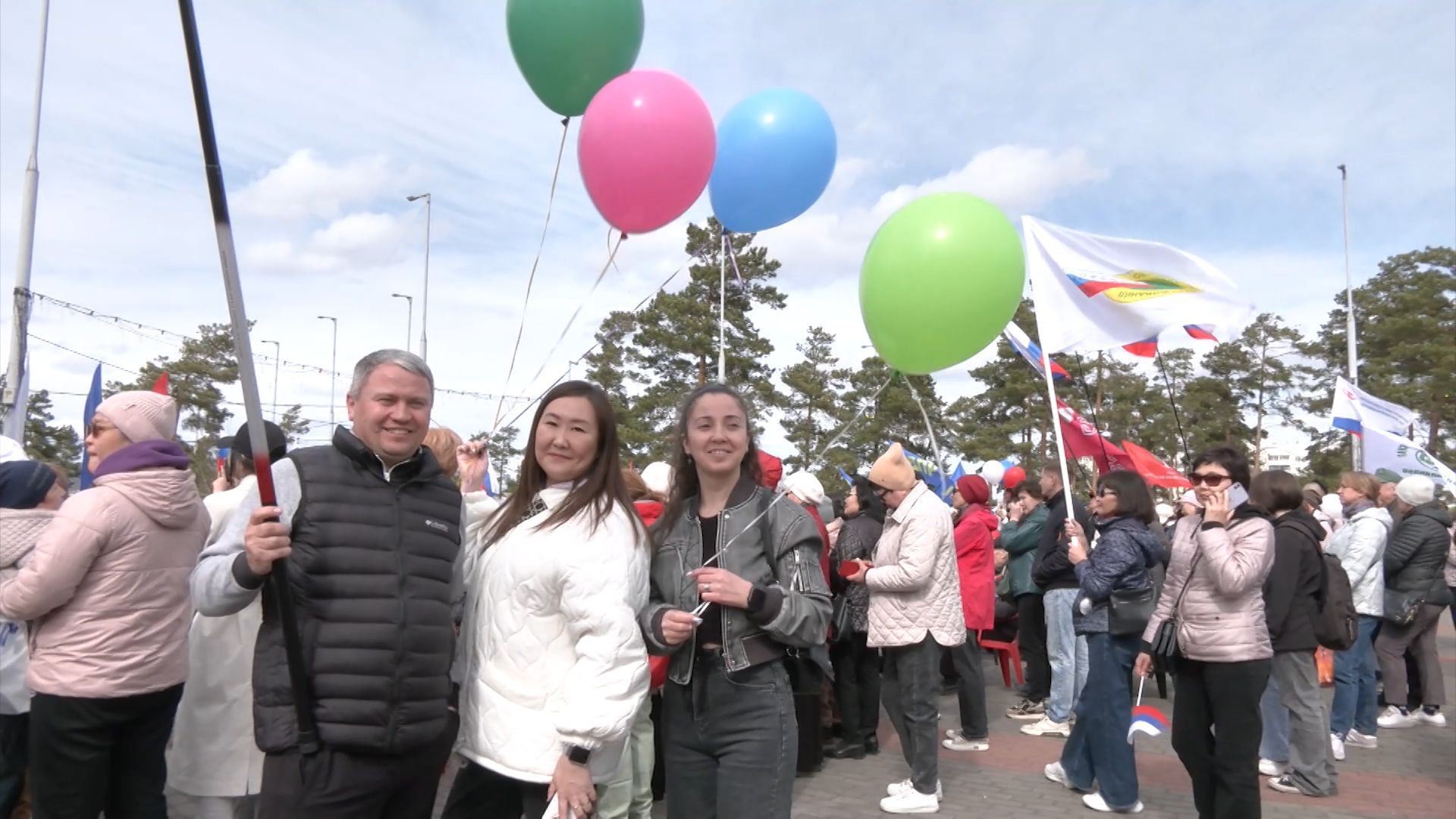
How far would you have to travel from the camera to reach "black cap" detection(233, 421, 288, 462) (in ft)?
11.0

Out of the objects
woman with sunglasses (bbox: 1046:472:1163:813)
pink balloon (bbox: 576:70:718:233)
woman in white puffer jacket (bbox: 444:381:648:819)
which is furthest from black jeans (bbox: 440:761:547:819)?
woman with sunglasses (bbox: 1046:472:1163:813)

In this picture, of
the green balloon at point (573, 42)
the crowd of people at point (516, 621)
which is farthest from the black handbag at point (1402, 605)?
the green balloon at point (573, 42)

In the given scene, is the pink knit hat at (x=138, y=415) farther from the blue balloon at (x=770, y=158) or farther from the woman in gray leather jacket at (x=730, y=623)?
the blue balloon at (x=770, y=158)

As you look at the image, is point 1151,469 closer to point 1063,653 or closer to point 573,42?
point 1063,653

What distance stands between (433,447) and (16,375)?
987cm

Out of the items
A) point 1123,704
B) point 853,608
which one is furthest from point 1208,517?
point 853,608

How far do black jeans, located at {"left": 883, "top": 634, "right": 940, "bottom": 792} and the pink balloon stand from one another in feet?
9.46

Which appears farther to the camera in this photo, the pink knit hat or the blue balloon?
the blue balloon

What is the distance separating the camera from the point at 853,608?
6.39 metres


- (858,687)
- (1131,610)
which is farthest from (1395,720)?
(858,687)

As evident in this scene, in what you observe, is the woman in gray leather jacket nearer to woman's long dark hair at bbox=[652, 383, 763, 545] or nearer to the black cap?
woman's long dark hair at bbox=[652, 383, 763, 545]

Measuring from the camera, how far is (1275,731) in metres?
6.08

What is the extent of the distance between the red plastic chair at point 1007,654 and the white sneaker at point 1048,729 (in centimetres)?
176

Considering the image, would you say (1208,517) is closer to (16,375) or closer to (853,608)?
(853,608)
